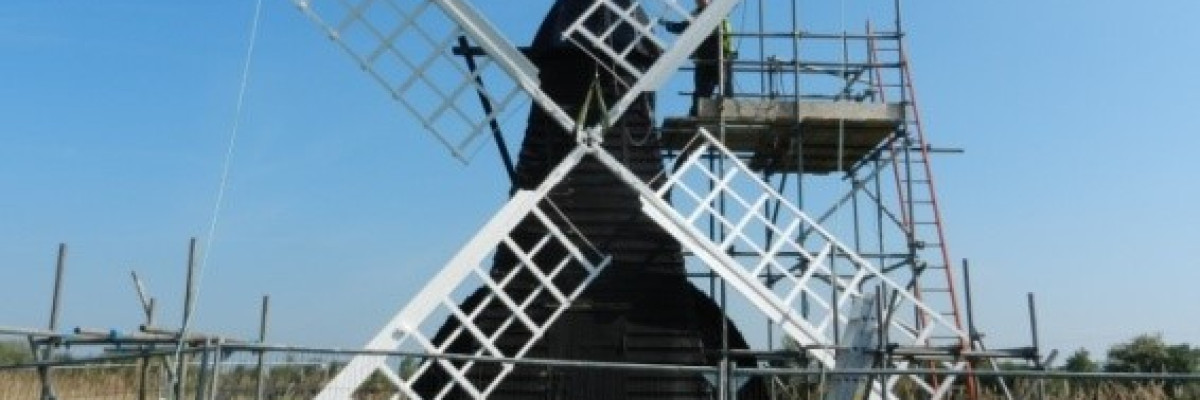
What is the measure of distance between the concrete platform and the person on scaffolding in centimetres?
33

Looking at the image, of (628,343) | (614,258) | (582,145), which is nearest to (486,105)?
(582,145)

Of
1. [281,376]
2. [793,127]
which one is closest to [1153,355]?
[793,127]

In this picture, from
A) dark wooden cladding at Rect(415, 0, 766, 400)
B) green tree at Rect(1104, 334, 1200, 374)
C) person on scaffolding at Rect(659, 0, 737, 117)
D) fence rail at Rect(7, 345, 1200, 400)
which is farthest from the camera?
green tree at Rect(1104, 334, 1200, 374)

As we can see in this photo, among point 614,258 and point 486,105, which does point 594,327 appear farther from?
point 486,105

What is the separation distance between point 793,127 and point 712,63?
4.36ft

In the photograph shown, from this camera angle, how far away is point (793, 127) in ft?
43.7

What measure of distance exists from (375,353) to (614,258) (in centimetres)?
386

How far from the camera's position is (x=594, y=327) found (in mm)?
10438

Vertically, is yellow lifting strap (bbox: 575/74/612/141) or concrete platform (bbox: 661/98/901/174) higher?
concrete platform (bbox: 661/98/901/174)

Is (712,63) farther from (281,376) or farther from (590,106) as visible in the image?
(281,376)

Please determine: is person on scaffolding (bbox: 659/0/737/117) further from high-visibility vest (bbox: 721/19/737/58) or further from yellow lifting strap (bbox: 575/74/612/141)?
yellow lifting strap (bbox: 575/74/612/141)

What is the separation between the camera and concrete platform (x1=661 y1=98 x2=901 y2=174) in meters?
13.0

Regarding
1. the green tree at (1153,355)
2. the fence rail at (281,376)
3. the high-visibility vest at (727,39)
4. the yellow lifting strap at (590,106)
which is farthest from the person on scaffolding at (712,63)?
the green tree at (1153,355)

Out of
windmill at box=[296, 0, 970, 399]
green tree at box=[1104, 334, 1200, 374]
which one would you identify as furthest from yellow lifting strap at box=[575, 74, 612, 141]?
green tree at box=[1104, 334, 1200, 374]
